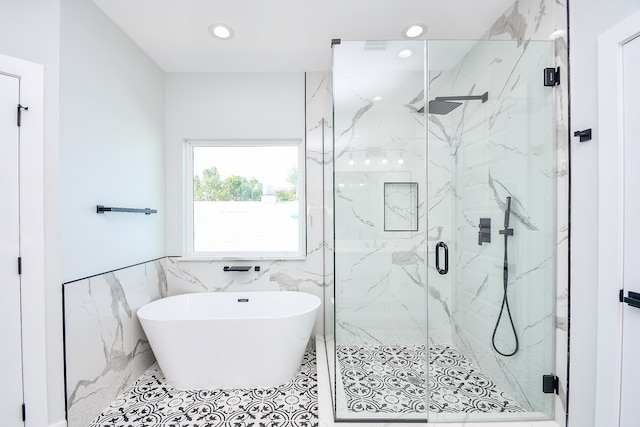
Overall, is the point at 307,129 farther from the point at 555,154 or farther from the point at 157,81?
the point at 555,154

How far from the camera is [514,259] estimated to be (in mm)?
1714


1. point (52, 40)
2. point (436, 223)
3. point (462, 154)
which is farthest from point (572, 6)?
point (52, 40)

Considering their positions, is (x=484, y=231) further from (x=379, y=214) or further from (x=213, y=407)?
(x=213, y=407)

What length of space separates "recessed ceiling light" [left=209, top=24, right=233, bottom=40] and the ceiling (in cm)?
3

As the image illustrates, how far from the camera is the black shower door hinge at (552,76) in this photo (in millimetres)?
1504

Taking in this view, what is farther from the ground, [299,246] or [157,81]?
[157,81]

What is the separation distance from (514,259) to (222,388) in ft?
7.06

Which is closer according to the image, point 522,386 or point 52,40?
point 52,40

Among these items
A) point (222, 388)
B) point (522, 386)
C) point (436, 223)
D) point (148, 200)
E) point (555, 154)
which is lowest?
point (222, 388)

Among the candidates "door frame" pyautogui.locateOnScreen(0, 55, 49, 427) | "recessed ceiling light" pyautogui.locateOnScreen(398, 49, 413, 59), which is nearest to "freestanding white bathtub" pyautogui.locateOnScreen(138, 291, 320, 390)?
"door frame" pyautogui.locateOnScreen(0, 55, 49, 427)

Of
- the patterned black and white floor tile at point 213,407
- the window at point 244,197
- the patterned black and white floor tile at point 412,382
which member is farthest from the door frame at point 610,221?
the window at point 244,197

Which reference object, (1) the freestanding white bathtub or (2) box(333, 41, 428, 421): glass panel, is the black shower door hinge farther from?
(1) the freestanding white bathtub

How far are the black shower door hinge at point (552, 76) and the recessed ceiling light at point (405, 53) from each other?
740 mm

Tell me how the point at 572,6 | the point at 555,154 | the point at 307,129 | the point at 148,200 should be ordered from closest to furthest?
the point at 572,6 < the point at 555,154 < the point at 148,200 < the point at 307,129
